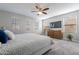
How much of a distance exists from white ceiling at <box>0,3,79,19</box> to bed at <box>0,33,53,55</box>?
422mm

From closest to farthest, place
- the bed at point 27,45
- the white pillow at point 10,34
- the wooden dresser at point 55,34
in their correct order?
1. the bed at point 27,45
2. the white pillow at point 10,34
3. the wooden dresser at point 55,34

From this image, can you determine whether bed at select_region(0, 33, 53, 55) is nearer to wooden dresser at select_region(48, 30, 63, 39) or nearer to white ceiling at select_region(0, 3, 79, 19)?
wooden dresser at select_region(48, 30, 63, 39)

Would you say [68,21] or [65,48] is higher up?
[68,21]

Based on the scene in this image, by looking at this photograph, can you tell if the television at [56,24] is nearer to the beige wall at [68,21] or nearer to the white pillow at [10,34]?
the beige wall at [68,21]

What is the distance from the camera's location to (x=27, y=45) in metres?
1.57

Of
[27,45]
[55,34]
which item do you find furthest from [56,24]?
[27,45]

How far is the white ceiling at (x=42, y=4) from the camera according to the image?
1.69 meters

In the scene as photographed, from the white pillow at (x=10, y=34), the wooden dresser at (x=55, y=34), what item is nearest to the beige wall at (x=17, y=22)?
the white pillow at (x=10, y=34)

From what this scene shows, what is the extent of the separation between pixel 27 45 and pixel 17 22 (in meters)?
0.49

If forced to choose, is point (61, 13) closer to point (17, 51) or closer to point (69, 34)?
point (69, 34)

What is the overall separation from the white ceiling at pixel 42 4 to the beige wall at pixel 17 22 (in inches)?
3.2

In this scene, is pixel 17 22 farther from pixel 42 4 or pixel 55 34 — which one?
pixel 55 34

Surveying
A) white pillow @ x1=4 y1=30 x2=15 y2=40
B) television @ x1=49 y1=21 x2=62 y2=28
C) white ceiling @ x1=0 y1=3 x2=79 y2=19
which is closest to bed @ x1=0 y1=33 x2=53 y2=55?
white pillow @ x1=4 y1=30 x2=15 y2=40

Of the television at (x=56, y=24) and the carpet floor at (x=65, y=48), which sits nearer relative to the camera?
the carpet floor at (x=65, y=48)
